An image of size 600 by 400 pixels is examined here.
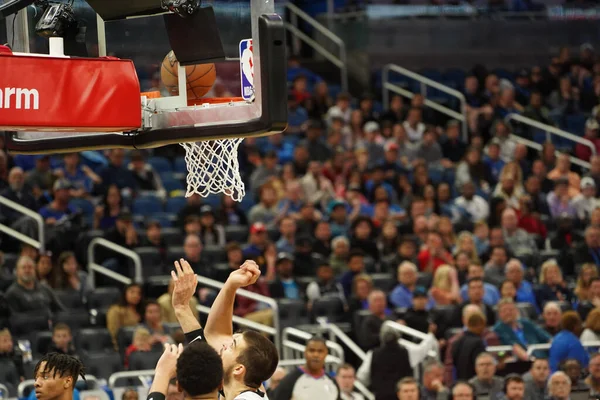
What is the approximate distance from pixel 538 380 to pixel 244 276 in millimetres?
6212

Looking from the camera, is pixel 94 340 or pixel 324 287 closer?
pixel 94 340

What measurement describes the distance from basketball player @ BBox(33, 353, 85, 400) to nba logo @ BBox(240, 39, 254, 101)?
5.00 feet

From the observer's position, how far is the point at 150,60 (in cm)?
671

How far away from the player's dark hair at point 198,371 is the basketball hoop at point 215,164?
56.0 inches

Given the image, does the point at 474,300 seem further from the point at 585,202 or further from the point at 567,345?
the point at 585,202

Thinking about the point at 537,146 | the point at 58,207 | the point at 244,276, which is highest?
the point at 244,276

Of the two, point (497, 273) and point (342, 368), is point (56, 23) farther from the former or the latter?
point (497, 273)

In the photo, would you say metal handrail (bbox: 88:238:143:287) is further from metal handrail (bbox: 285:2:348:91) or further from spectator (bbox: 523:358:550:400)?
metal handrail (bbox: 285:2:348:91)

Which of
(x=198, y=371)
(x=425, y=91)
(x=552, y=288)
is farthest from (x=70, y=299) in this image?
(x=425, y=91)

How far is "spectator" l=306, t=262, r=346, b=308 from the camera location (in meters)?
13.5

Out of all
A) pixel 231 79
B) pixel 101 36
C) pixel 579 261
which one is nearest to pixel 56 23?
pixel 101 36

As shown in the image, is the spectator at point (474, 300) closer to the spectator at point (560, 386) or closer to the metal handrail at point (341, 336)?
the metal handrail at point (341, 336)

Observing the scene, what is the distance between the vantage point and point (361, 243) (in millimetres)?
14852

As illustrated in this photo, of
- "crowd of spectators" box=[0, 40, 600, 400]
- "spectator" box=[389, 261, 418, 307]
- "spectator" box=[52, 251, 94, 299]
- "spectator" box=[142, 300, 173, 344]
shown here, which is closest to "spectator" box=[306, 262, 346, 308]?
"crowd of spectators" box=[0, 40, 600, 400]
